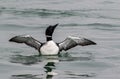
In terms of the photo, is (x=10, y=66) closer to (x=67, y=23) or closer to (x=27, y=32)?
(x=27, y=32)

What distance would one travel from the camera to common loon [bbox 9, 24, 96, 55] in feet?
Answer: 51.6

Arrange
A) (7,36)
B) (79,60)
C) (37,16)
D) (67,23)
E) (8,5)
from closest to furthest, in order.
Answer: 1. (79,60)
2. (7,36)
3. (67,23)
4. (37,16)
5. (8,5)

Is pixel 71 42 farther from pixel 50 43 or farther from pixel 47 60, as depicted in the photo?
pixel 47 60

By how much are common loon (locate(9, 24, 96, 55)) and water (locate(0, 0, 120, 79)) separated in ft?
0.77

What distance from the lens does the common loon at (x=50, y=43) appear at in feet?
51.6

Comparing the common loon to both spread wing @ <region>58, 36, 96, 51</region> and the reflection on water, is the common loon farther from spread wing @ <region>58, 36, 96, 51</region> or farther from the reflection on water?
the reflection on water

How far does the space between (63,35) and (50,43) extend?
139 inches

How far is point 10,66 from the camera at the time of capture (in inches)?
589

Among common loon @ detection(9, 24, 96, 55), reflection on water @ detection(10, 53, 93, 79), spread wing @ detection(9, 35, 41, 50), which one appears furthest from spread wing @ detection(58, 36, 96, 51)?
spread wing @ detection(9, 35, 41, 50)

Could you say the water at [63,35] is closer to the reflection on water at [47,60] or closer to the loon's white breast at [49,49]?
the reflection on water at [47,60]

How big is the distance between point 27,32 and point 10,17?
3.07m

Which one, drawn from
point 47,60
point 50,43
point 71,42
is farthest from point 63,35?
point 47,60

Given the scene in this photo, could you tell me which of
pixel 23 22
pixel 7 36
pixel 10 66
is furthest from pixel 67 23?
pixel 10 66

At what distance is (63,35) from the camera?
1927 cm
